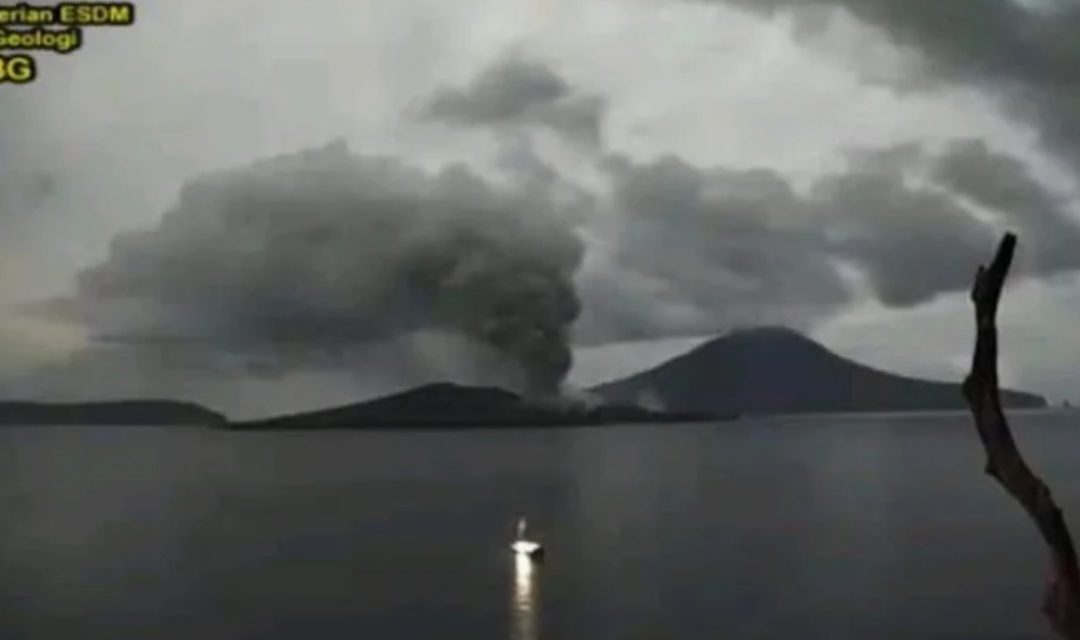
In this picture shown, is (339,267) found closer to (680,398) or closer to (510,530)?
(510,530)

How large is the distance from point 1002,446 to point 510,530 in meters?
4.61

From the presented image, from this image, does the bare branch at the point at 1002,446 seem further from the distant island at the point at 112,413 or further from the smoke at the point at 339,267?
the distant island at the point at 112,413

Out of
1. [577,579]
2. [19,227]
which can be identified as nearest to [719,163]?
[577,579]

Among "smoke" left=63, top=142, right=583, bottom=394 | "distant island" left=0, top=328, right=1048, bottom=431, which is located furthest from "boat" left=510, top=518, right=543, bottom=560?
"smoke" left=63, top=142, right=583, bottom=394

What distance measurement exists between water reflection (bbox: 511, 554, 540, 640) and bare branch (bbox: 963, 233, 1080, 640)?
4549mm

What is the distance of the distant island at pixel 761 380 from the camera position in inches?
204

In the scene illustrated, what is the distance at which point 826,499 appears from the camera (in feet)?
18.4

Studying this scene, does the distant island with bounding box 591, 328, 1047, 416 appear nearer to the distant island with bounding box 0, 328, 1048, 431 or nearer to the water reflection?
the distant island with bounding box 0, 328, 1048, 431

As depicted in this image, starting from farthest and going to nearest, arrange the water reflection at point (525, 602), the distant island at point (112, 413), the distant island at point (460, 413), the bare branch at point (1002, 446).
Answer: the water reflection at point (525, 602), the distant island at point (460, 413), the distant island at point (112, 413), the bare branch at point (1002, 446)

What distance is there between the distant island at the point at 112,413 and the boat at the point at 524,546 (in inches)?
49.8

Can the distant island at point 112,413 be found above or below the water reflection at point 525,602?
above

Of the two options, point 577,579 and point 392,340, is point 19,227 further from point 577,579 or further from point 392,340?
point 577,579

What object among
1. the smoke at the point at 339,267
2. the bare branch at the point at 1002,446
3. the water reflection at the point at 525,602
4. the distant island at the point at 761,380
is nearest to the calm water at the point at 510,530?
the water reflection at the point at 525,602

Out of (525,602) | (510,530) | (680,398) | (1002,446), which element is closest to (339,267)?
(510,530)
